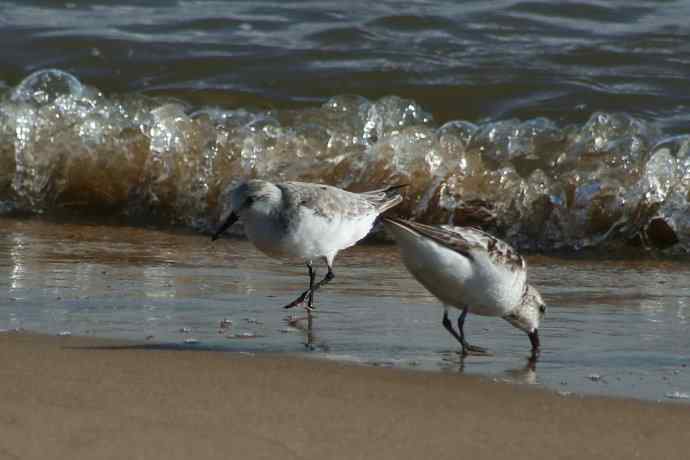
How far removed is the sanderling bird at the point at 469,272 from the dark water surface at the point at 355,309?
0.48 ft

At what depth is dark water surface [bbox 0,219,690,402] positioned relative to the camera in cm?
486

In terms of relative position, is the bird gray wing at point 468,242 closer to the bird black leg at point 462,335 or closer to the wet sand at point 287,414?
the bird black leg at point 462,335

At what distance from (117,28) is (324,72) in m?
2.59

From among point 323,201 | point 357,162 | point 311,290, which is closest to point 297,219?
point 323,201

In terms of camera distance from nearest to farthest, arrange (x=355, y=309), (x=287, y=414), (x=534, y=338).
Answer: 1. (x=287, y=414)
2. (x=534, y=338)
3. (x=355, y=309)

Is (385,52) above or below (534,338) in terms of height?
above

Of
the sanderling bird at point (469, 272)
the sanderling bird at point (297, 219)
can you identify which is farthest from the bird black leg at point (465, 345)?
the sanderling bird at point (297, 219)

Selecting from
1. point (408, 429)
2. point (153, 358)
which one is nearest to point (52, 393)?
point (153, 358)

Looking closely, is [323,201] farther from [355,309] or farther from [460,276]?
[460,276]

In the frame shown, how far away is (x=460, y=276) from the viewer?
198 inches

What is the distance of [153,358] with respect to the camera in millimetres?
4660

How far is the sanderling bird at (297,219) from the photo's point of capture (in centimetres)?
596

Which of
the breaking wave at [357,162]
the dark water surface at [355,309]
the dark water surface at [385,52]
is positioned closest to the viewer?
the dark water surface at [355,309]

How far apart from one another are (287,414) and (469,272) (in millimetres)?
1412
